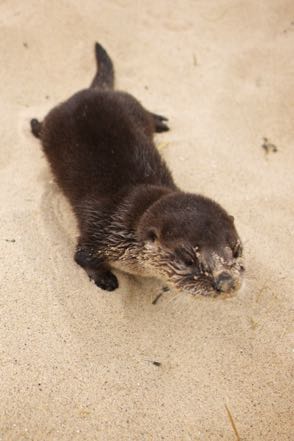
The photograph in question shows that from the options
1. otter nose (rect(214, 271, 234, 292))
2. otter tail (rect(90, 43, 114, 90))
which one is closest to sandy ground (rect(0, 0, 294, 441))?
otter tail (rect(90, 43, 114, 90))

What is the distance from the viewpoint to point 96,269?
122 inches

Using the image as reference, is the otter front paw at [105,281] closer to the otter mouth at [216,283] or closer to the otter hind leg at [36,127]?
the otter mouth at [216,283]

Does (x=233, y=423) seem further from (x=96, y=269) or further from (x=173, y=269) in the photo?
(x=96, y=269)

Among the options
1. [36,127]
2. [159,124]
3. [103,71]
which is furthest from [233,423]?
[103,71]

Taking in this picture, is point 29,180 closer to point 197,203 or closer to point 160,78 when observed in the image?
point 197,203

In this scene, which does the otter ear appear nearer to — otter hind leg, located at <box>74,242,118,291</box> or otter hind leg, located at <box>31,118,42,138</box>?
otter hind leg, located at <box>74,242,118,291</box>

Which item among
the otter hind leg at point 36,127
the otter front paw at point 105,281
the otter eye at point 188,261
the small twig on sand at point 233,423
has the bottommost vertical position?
the small twig on sand at point 233,423

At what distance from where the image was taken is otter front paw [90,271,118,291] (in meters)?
3.02

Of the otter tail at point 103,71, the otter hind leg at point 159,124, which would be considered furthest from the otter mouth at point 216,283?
the otter tail at point 103,71

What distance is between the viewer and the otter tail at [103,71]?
Result: 14.5 ft

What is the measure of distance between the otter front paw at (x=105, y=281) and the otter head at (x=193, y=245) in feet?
1.18

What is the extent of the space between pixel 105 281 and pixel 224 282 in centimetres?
96

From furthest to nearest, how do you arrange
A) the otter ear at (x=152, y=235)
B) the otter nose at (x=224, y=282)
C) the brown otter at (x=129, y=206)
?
the otter ear at (x=152, y=235) < the brown otter at (x=129, y=206) < the otter nose at (x=224, y=282)

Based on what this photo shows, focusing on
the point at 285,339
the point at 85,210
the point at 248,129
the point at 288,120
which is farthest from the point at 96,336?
the point at 288,120
